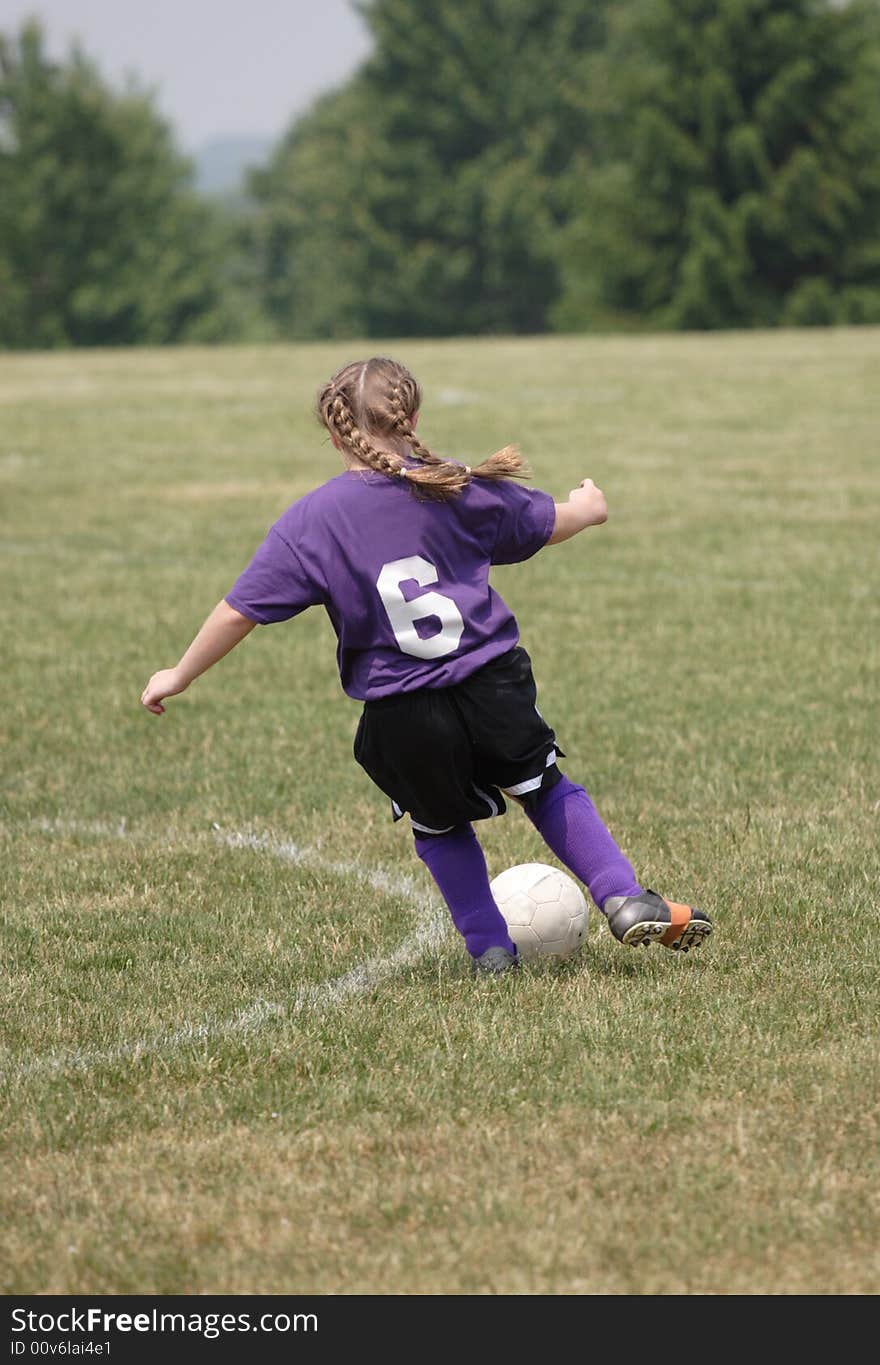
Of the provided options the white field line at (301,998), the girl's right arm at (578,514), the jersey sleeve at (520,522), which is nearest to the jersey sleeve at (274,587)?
the jersey sleeve at (520,522)

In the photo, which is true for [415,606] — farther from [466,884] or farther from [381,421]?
[466,884]

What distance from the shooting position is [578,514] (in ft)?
14.7

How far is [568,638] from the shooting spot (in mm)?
9016

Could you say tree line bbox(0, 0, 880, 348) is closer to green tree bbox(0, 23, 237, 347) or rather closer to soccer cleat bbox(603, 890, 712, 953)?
green tree bbox(0, 23, 237, 347)

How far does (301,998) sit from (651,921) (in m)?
0.90

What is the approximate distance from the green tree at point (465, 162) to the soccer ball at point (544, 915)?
195ft

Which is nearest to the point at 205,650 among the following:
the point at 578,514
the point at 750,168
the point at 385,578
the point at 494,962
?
the point at 385,578

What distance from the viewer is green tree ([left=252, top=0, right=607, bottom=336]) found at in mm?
63438

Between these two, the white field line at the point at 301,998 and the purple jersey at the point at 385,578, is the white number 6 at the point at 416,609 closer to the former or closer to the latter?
the purple jersey at the point at 385,578

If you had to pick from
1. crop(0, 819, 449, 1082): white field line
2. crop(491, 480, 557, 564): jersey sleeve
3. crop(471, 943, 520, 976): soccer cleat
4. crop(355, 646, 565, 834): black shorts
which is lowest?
crop(0, 819, 449, 1082): white field line

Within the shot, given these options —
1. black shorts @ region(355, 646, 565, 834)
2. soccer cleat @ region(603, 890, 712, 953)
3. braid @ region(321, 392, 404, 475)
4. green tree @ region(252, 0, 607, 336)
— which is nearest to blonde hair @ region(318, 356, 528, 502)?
braid @ region(321, 392, 404, 475)

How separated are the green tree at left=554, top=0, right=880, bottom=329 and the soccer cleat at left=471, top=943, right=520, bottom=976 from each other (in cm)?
4882

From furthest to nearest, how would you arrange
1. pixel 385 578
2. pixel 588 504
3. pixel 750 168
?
1. pixel 750 168
2. pixel 588 504
3. pixel 385 578

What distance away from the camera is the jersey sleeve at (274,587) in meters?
4.23
